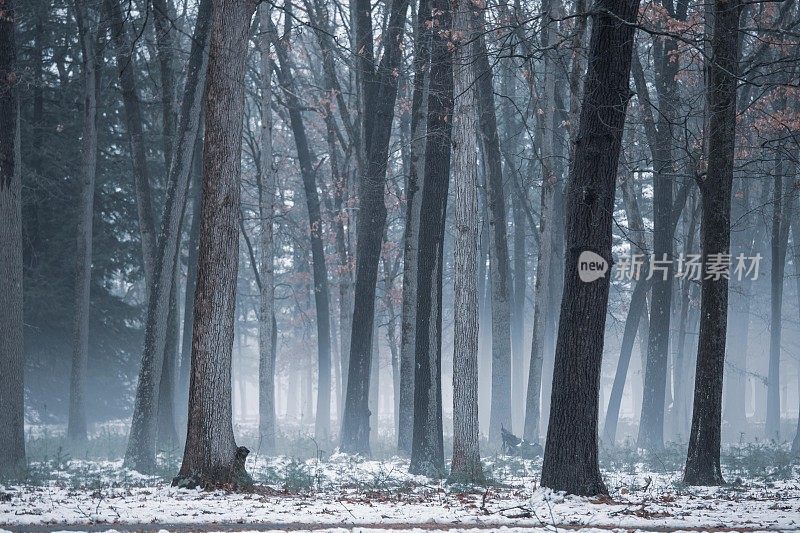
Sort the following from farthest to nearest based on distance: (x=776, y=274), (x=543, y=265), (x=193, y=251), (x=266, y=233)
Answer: (x=776, y=274) → (x=193, y=251) → (x=266, y=233) → (x=543, y=265)

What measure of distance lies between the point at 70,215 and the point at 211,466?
52.7 feet

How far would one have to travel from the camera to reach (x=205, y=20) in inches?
703

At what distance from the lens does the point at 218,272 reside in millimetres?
11031

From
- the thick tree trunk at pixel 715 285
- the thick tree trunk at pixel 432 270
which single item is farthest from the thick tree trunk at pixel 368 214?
the thick tree trunk at pixel 715 285

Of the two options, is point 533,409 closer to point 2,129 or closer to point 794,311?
point 2,129

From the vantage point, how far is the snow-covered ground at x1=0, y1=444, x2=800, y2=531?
8.37 m

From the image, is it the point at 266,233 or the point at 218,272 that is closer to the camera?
the point at 218,272

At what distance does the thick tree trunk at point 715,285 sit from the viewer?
13102 mm

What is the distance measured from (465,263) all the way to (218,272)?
14.2 ft

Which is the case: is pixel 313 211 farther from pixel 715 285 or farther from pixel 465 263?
pixel 715 285

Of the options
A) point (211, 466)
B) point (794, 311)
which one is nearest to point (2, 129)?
point (211, 466)

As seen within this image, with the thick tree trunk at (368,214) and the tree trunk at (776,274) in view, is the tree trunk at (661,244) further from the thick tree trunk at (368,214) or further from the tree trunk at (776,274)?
the thick tree trunk at (368,214)

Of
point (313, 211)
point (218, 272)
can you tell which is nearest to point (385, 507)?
point (218, 272)

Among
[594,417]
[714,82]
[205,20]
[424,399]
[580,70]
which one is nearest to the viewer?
[594,417]
